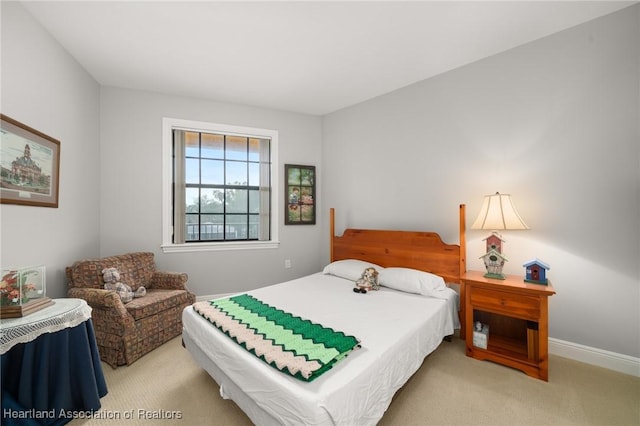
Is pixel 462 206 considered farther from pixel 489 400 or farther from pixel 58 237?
pixel 58 237

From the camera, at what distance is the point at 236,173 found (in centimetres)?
392

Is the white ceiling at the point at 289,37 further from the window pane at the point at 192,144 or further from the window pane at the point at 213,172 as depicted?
the window pane at the point at 213,172

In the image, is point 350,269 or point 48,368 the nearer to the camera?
point 48,368

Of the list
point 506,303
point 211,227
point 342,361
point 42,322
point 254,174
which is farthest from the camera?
point 254,174

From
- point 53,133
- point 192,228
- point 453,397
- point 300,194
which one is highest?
point 53,133

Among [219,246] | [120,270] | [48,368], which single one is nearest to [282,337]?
[48,368]

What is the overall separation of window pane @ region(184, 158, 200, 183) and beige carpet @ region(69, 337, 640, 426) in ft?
7.31

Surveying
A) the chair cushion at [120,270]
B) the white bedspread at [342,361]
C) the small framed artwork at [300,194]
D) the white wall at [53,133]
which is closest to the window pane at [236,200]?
the small framed artwork at [300,194]

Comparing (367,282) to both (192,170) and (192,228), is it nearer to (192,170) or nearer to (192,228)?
(192,228)

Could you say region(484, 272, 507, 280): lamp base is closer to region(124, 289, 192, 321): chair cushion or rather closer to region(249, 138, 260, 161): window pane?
region(124, 289, 192, 321): chair cushion

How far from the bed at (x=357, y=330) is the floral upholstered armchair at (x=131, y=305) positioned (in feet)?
1.95

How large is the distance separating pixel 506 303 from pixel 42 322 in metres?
3.08

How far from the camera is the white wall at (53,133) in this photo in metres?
1.87

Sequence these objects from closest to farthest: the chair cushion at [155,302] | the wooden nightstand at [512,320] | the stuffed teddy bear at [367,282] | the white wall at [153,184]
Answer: the wooden nightstand at [512,320] → the chair cushion at [155,302] → the stuffed teddy bear at [367,282] → the white wall at [153,184]
